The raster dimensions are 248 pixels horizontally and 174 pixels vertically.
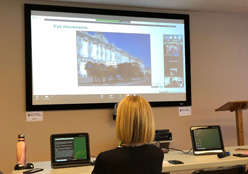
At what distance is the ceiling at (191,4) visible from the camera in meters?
3.72

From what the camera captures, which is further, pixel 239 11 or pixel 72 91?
pixel 239 11

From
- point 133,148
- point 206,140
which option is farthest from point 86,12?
point 133,148

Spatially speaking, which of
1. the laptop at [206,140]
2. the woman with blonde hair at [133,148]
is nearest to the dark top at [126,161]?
the woman with blonde hair at [133,148]

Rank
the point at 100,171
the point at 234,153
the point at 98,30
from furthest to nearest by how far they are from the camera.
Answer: the point at 98,30, the point at 234,153, the point at 100,171

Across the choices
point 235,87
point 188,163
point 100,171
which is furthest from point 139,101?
point 235,87

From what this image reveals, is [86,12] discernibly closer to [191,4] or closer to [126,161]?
[191,4]

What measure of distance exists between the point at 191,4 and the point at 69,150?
8.61 feet

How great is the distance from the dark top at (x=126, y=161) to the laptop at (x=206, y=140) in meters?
1.16

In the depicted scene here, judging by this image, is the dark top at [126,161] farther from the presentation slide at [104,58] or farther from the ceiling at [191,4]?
the ceiling at [191,4]

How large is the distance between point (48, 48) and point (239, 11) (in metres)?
2.89

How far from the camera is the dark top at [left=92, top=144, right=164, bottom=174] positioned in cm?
169

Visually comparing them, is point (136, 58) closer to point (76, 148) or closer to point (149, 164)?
point (76, 148)

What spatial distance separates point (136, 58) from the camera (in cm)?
392

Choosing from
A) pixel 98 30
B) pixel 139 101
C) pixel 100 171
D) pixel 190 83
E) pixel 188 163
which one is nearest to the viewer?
pixel 100 171
